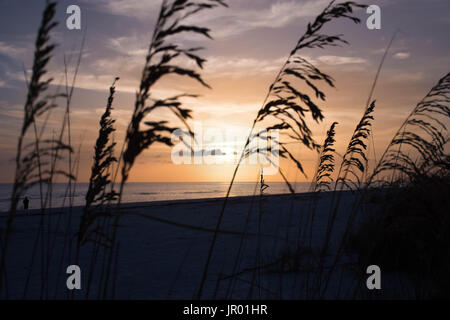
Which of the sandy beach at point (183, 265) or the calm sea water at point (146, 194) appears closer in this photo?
the sandy beach at point (183, 265)

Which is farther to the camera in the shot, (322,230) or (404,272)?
(322,230)

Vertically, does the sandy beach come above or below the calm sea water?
below

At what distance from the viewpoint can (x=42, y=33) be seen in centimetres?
159

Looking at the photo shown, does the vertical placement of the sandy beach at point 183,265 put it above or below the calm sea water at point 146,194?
below

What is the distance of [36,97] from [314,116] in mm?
1394

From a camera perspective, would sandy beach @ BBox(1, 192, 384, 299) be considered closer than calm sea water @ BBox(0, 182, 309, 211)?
Yes

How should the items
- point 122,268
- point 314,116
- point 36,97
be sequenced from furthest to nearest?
point 122,268, point 314,116, point 36,97

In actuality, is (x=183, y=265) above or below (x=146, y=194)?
below

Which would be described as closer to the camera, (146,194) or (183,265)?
(183,265)
